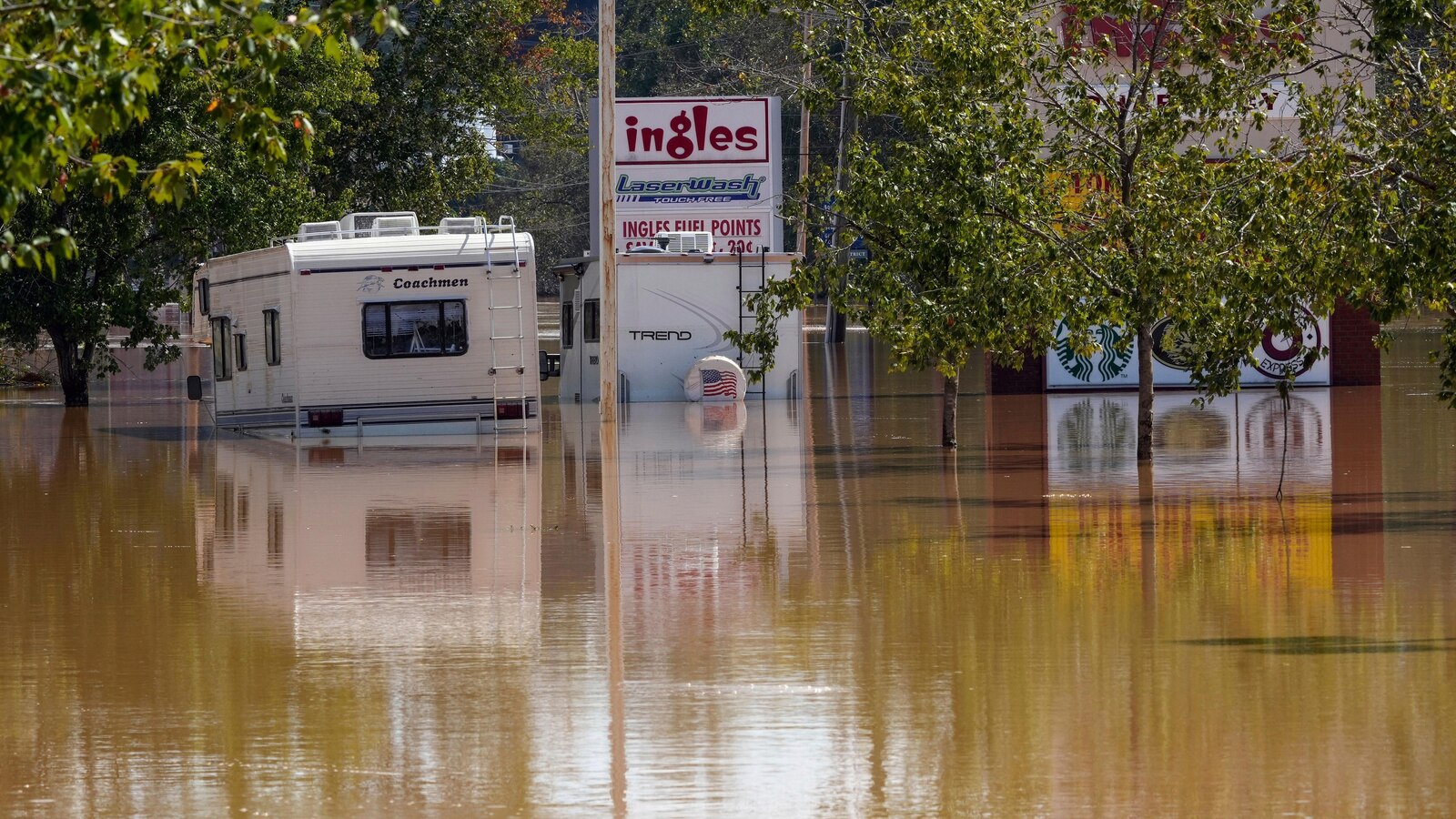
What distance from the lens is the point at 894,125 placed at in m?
62.4

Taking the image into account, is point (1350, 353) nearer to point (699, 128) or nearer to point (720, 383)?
point (720, 383)

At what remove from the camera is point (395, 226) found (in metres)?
25.9

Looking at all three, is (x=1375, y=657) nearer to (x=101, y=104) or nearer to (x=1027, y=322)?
(x=101, y=104)

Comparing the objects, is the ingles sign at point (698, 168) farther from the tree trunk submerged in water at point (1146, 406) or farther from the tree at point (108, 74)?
the tree at point (108, 74)

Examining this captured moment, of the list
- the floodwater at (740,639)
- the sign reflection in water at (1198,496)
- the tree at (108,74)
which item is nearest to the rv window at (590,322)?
the sign reflection in water at (1198,496)

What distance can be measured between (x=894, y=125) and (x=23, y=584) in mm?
51662

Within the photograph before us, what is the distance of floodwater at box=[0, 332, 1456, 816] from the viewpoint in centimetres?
743

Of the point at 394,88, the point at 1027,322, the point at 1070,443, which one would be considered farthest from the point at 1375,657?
the point at 394,88

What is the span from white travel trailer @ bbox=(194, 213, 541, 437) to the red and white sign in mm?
11847

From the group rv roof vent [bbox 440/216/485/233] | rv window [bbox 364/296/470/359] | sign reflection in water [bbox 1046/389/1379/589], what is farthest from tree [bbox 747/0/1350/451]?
rv roof vent [bbox 440/216/485/233]

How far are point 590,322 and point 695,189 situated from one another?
374 centimetres

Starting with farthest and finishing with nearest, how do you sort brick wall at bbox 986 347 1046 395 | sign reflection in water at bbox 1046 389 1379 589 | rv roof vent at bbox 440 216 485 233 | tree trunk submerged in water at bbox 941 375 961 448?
1. brick wall at bbox 986 347 1046 395
2. rv roof vent at bbox 440 216 485 233
3. tree trunk submerged in water at bbox 941 375 961 448
4. sign reflection in water at bbox 1046 389 1379 589

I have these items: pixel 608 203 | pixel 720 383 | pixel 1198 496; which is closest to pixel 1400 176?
pixel 1198 496

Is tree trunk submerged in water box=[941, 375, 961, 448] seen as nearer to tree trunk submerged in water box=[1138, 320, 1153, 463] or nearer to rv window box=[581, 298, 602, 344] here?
tree trunk submerged in water box=[1138, 320, 1153, 463]
